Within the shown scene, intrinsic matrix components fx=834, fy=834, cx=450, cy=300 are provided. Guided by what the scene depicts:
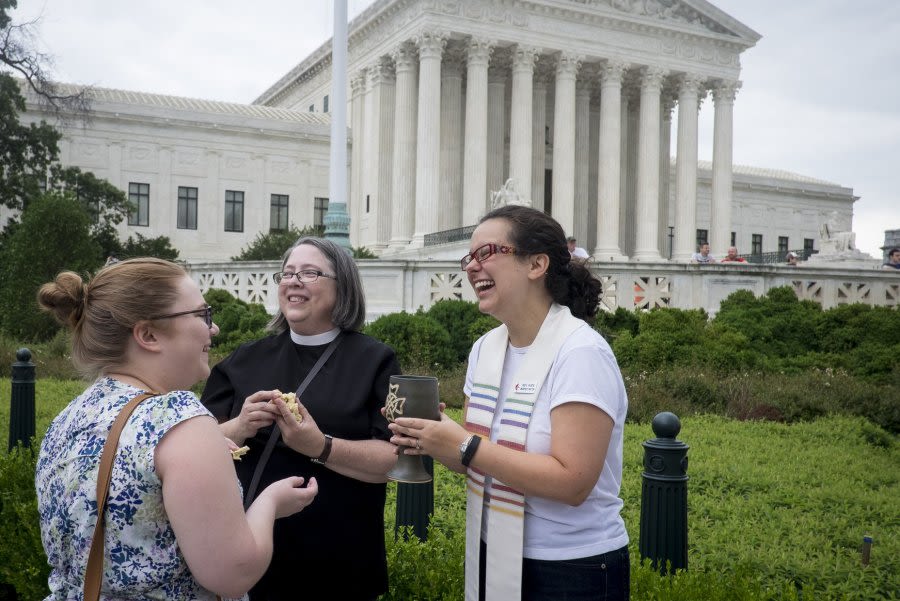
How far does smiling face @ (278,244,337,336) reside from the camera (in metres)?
3.78

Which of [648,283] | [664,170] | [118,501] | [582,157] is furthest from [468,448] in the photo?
[664,170]

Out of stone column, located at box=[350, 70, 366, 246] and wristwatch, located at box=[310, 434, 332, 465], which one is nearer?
wristwatch, located at box=[310, 434, 332, 465]

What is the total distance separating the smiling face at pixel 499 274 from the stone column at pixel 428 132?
125ft

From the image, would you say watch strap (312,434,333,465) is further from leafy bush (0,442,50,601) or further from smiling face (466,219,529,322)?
leafy bush (0,442,50,601)

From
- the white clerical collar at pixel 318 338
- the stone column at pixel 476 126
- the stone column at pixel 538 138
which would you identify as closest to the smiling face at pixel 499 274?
the white clerical collar at pixel 318 338

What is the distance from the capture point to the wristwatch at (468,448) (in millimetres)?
2854

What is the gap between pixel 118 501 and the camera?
2.29 metres

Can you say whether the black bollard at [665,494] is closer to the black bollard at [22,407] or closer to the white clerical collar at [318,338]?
the white clerical collar at [318,338]

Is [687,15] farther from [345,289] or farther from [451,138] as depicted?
[345,289]

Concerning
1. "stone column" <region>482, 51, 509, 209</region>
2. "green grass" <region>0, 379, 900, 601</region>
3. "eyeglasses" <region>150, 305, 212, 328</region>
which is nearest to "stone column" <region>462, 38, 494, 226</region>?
"stone column" <region>482, 51, 509, 209</region>

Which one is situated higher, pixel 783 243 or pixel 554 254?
pixel 783 243

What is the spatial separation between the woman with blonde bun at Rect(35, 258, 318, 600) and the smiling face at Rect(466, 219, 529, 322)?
104 centimetres

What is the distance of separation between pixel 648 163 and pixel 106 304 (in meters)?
46.6

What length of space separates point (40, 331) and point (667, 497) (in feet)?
61.5
